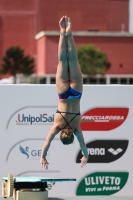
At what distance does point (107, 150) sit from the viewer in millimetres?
15211

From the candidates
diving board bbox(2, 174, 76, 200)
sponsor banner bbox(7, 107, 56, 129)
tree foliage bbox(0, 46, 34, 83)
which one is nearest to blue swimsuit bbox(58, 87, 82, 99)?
diving board bbox(2, 174, 76, 200)

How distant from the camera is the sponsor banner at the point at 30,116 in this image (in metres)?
14.7

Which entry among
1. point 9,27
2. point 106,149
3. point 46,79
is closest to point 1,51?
point 9,27

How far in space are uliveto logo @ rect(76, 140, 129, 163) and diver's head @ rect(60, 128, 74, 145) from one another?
17.1 ft

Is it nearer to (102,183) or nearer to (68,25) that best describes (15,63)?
(102,183)

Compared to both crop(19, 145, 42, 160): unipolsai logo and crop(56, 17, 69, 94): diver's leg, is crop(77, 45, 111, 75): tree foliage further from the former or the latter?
crop(56, 17, 69, 94): diver's leg

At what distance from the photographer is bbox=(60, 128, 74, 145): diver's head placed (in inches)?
385

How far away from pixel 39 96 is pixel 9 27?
7443 cm

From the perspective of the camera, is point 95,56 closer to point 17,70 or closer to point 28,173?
point 17,70

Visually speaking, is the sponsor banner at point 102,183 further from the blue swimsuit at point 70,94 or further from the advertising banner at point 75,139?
Result: the blue swimsuit at point 70,94

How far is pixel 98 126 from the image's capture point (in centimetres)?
1502

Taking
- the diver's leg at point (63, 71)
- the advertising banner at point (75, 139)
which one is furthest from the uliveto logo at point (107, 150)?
the diver's leg at point (63, 71)

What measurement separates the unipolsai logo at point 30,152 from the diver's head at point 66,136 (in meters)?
4.94

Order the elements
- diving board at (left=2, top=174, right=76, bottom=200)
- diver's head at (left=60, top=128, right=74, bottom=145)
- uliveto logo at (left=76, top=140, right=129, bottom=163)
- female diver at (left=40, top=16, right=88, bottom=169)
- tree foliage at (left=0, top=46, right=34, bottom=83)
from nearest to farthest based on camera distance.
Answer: female diver at (left=40, top=16, right=88, bottom=169)
diver's head at (left=60, top=128, right=74, bottom=145)
diving board at (left=2, top=174, right=76, bottom=200)
uliveto logo at (left=76, top=140, right=129, bottom=163)
tree foliage at (left=0, top=46, right=34, bottom=83)
